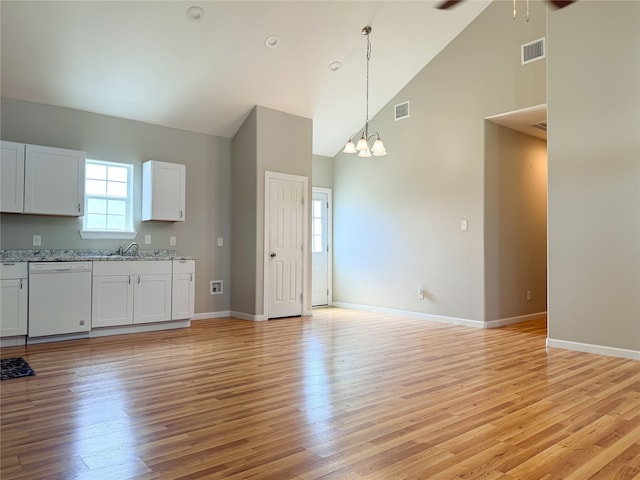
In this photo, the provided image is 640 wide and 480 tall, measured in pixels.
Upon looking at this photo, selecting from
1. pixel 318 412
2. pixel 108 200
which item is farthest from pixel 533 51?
pixel 108 200

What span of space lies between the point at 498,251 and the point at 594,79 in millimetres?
2446

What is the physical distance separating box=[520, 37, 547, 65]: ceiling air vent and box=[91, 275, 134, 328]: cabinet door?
5.49 meters

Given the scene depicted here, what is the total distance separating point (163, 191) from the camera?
19.8ft

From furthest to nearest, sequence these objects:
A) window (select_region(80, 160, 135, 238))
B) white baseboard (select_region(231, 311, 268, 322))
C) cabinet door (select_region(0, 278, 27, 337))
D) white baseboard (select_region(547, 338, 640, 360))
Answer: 1. white baseboard (select_region(231, 311, 268, 322))
2. window (select_region(80, 160, 135, 238))
3. cabinet door (select_region(0, 278, 27, 337))
4. white baseboard (select_region(547, 338, 640, 360))

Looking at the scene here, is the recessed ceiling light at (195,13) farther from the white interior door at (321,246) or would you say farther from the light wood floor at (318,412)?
the white interior door at (321,246)

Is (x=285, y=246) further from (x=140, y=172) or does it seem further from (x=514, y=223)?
(x=514, y=223)

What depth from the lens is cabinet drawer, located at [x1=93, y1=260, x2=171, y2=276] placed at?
17.1ft

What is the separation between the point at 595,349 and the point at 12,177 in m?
6.29

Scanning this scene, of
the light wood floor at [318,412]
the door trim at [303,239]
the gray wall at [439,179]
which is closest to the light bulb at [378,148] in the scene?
the gray wall at [439,179]

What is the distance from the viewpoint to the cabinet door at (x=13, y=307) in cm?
456

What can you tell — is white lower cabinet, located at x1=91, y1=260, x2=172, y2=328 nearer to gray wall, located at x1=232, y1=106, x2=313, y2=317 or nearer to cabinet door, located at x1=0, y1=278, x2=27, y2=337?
cabinet door, located at x1=0, y1=278, x2=27, y2=337

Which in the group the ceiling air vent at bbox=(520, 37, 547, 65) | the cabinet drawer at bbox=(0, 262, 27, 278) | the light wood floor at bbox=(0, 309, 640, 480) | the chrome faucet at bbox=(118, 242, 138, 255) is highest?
the ceiling air vent at bbox=(520, 37, 547, 65)

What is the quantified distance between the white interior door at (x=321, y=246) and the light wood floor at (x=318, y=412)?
329cm

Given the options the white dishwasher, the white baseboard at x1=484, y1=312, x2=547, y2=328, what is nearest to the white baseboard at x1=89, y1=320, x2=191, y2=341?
the white dishwasher
